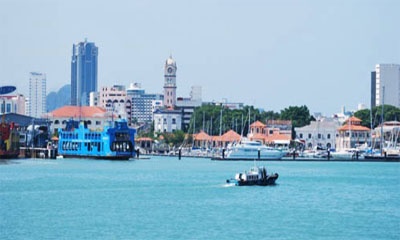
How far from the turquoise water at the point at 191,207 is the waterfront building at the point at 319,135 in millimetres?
69458

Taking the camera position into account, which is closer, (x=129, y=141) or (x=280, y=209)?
(x=280, y=209)

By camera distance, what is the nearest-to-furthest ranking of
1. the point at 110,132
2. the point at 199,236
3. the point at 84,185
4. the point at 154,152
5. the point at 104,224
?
the point at 199,236 → the point at 104,224 → the point at 84,185 → the point at 110,132 → the point at 154,152

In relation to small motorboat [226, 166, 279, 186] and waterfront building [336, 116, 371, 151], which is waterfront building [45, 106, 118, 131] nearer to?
waterfront building [336, 116, 371, 151]

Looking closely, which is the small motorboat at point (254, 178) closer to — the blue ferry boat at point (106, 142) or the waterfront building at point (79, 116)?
the blue ferry boat at point (106, 142)

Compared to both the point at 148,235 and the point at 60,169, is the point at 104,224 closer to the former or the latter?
the point at 148,235

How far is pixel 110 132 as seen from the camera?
120m

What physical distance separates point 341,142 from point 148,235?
105697 millimetres

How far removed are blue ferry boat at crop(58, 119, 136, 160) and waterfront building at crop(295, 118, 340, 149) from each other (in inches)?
1572

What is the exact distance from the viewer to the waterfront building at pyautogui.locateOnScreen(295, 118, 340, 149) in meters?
156

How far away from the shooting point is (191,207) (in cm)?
5653

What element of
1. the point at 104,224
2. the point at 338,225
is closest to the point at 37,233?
the point at 104,224

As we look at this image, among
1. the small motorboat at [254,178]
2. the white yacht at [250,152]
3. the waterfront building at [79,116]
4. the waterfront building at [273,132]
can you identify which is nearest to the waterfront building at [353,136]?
the waterfront building at [273,132]

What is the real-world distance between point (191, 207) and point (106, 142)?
214ft

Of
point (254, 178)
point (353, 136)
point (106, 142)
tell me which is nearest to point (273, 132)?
point (353, 136)
